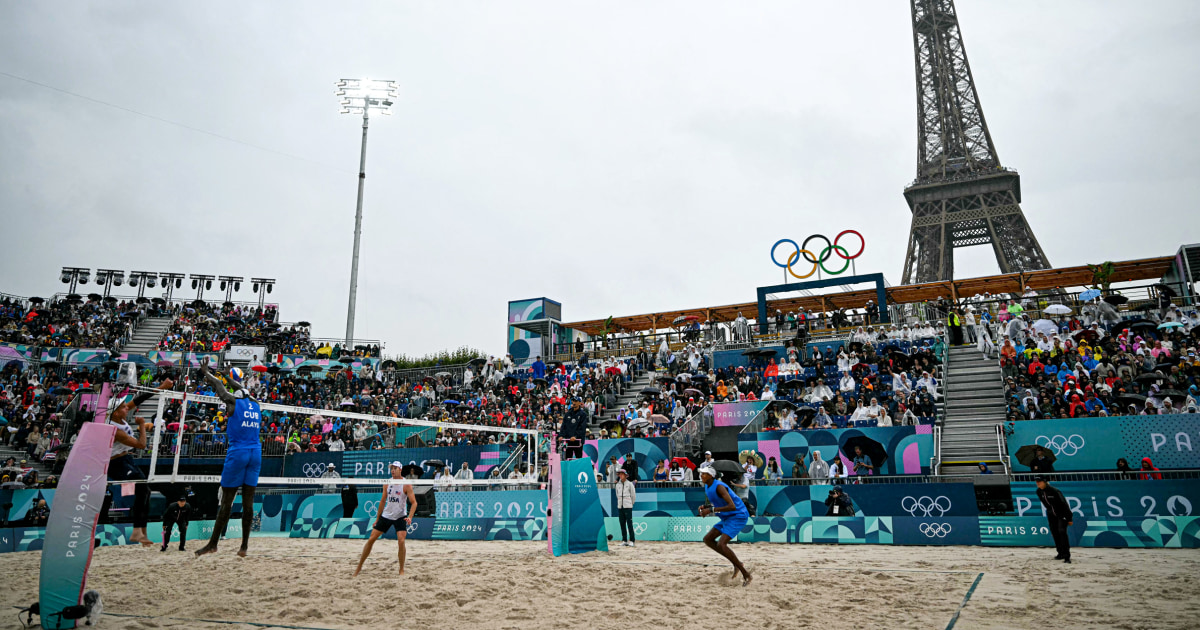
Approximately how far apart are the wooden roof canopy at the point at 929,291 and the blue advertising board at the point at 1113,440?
14262mm

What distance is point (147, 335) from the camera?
35.8 m

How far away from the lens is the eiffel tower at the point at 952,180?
1700 inches

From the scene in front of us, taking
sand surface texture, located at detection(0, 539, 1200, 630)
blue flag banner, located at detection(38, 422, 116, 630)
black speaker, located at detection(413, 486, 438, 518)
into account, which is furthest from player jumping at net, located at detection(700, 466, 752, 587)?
black speaker, located at detection(413, 486, 438, 518)

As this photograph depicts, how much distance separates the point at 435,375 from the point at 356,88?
15803 millimetres

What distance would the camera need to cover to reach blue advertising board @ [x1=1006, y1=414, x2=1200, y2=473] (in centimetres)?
1556

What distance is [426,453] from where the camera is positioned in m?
23.0

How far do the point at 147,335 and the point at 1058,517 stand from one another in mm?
38631

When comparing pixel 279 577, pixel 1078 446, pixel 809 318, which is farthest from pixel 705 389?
pixel 279 577

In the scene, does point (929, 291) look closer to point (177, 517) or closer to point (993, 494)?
point (993, 494)

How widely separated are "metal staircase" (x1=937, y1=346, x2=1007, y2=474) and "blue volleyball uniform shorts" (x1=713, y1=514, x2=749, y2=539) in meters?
9.80

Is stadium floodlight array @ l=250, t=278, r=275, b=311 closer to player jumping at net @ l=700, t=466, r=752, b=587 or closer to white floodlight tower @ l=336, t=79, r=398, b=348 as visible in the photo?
white floodlight tower @ l=336, t=79, r=398, b=348

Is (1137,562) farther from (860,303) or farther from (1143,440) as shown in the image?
(860,303)

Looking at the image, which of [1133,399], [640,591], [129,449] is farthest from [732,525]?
→ [1133,399]

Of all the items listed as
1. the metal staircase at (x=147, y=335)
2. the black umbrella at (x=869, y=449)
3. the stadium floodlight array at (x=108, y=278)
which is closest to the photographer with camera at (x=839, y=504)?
the black umbrella at (x=869, y=449)
